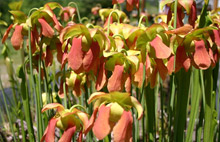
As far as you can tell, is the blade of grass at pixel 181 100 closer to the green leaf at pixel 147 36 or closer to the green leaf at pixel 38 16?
the green leaf at pixel 147 36

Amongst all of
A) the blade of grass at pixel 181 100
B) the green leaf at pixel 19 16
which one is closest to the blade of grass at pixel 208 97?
the blade of grass at pixel 181 100

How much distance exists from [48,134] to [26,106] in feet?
1.02

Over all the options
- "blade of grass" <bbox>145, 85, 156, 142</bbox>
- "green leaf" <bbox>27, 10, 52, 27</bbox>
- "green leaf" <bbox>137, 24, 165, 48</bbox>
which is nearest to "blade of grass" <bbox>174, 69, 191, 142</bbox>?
"blade of grass" <bbox>145, 85, 156, 142</bbox>

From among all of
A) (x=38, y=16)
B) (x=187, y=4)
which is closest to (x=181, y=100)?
(x=187, y=4)

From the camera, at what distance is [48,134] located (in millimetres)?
465

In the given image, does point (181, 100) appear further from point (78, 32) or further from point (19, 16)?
point (19, 16)

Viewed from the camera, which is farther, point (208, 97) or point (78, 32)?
point (208, 97)

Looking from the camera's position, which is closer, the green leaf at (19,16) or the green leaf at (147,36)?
the green leaf at (147,36)

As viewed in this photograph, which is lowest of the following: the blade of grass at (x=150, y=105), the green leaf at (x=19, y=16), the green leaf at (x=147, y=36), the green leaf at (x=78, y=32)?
the blade of grass at (x=150, y=105)

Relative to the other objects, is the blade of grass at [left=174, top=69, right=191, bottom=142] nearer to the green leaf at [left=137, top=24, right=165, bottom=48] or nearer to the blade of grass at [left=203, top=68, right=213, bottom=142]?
the blade of grass at [left=203, top=68, right=213, bottom=142]

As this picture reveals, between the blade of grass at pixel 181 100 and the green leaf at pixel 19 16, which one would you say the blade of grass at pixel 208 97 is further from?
the green leaf at pixel 19 16

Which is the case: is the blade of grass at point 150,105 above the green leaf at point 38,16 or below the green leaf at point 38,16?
below

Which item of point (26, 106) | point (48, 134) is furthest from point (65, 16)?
point (48, 134)

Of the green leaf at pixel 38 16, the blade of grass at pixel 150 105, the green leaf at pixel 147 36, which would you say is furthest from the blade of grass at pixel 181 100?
the green leaf at pixel 38 16
